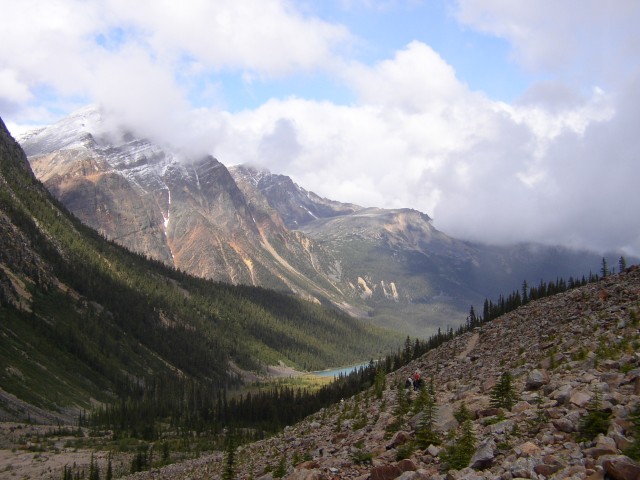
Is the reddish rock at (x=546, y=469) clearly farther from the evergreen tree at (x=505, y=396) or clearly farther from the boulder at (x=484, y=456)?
the evergreen tree at (x=505, y=396)

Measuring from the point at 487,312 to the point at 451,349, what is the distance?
60412 millimetres

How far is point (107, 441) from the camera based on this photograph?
118 m

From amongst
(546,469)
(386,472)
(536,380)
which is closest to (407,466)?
(386,472)

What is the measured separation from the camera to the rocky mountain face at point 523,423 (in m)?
19.5

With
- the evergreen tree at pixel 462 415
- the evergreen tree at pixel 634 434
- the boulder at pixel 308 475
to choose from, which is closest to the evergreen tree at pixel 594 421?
the evergreen tree at pixel 634 434

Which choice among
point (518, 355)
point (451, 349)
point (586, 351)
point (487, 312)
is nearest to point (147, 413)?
point (487, 312)

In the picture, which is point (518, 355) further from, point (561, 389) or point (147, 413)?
point (147, 413)

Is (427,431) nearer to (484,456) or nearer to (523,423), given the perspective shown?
(523,423)

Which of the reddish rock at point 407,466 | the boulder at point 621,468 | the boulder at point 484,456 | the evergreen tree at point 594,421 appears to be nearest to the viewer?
the boulder at point 621,468

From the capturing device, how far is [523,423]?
2464cm

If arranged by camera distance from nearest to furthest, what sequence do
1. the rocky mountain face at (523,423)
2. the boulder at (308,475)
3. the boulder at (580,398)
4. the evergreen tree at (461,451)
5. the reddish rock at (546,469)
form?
1. the reddish rock at (546,469)
2. the rocky mountain face at (523,423)
3. the evergreen tree at (461,451)
4. the boulder at (580,398)
5. the boulder at (308,475)

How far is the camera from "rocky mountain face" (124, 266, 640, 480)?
769 inches

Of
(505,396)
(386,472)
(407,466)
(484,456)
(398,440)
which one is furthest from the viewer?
(505,396)

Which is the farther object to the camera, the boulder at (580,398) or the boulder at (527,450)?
the boulder at (580,398)
